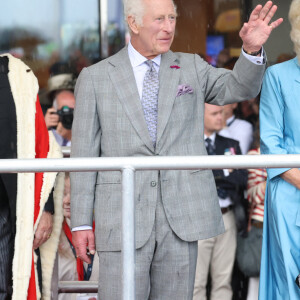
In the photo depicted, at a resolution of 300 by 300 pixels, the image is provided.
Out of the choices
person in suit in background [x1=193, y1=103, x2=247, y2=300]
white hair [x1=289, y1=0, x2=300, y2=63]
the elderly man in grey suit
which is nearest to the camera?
the elderly man in grey suit

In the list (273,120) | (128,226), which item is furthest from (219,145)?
(128,226)

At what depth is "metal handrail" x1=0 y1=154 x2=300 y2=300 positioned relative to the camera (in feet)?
8.59

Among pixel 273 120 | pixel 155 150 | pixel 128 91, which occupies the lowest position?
pixel 155 150

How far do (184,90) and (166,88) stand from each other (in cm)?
7

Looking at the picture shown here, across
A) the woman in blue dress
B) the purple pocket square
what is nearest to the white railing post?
the purple pocket square

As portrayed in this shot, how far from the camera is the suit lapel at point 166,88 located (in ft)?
10.8

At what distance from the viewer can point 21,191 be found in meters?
3.63

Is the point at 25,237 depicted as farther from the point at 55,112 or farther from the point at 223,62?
the point at 223,62

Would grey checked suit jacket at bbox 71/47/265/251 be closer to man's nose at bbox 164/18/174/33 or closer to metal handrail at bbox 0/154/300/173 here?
man's nose at bbox 164/18/174/33

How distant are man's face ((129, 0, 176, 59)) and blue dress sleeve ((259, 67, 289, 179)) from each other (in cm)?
48

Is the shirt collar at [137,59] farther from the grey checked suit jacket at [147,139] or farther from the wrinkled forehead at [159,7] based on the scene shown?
the wrinkled forehead at [159,7]

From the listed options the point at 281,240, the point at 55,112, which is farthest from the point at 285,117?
the point at 55,112

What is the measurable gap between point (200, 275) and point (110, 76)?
209cm

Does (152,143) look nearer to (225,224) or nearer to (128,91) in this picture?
(128,91)
